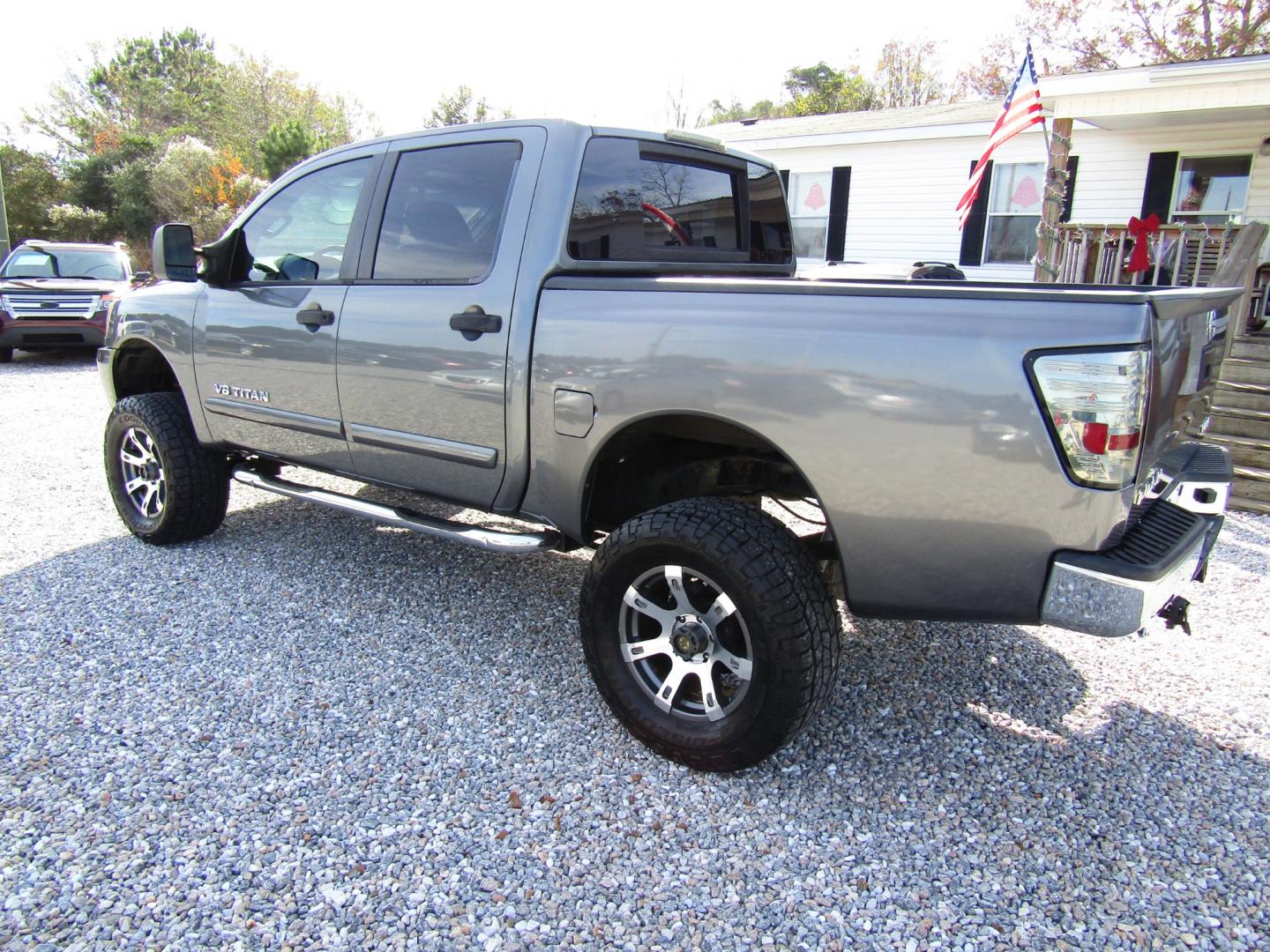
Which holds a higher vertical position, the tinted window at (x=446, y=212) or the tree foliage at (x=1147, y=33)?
the tree foliage at (x=1147, y=33)

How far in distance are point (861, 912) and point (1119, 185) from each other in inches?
466

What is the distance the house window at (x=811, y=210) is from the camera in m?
13.9

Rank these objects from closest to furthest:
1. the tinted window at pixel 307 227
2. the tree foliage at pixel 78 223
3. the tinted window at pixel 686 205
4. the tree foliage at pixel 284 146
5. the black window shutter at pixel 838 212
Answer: the tinted window at pixel 686 205
the tinted window at pixel 307 227
the black window shutter at pixel 838 212
the tree foliage at pixel 284 146
the tree foliage at pixel 78 223

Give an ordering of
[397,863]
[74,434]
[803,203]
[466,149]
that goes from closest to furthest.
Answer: [397,863] < [466,149] < [74,434] < [803,203]

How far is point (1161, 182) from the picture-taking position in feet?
35.0

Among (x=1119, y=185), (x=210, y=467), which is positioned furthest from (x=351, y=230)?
(x=1119, y=185)

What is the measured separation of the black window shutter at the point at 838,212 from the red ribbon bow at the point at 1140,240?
215 inches

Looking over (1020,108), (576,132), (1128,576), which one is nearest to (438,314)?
(576,132)

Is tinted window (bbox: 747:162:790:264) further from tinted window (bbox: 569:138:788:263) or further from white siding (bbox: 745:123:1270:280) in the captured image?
white siding (bbox: 745:123:1270:280)

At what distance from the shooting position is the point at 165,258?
12.6 feet

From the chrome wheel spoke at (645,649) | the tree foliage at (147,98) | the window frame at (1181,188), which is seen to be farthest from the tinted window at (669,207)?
the tree foliage at (147,98)

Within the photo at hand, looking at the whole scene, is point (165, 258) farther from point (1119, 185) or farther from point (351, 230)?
point (1119, 185)

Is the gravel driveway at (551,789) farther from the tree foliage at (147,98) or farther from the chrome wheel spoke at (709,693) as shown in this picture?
the tree foliage at (147,98)

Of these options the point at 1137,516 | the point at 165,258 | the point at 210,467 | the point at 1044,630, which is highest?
the point at 165,258
